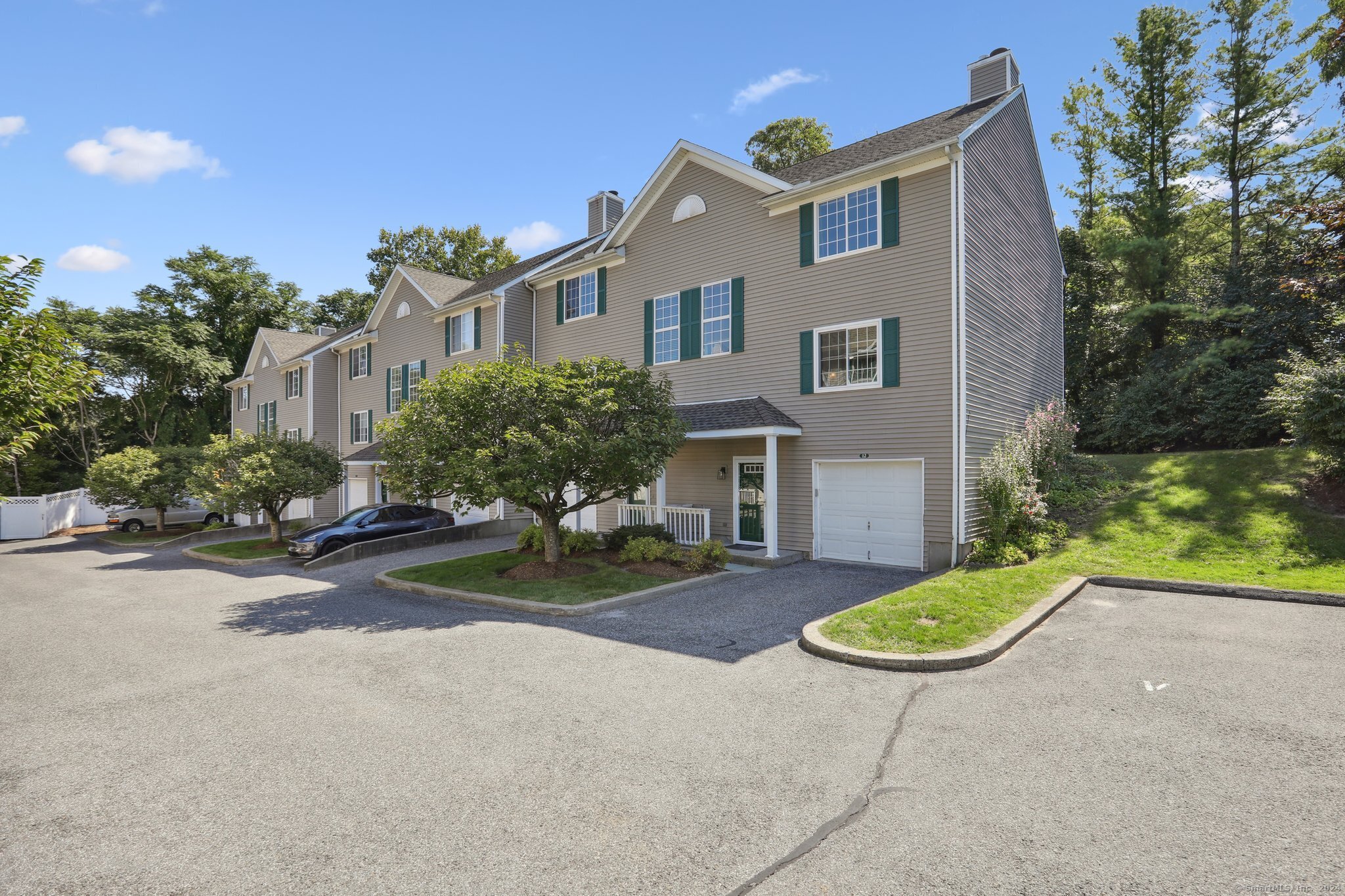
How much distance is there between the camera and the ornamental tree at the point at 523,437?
36.5 feet

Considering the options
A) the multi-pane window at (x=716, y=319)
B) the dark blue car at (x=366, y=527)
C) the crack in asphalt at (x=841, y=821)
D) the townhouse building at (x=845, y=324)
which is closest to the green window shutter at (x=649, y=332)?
the townhouse building at (x=845, y=324)

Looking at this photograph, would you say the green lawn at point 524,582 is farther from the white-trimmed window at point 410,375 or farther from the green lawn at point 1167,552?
the white-trimmed window at point 410,375

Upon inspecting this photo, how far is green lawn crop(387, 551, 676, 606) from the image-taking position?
10.8m

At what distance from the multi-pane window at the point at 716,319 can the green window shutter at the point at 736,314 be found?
6cm

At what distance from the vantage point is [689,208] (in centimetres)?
1661

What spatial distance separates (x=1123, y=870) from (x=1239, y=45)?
3055 centimetres

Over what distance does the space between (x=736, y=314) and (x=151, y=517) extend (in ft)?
96.1

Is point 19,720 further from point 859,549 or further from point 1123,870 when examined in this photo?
point 859,549

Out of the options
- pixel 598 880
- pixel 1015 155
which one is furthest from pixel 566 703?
pixel 1015 155

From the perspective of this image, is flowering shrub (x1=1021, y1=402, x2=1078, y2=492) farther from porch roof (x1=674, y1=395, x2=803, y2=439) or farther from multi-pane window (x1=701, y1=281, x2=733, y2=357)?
multi-pane window (x1=701, y1=281, x2=733, y2=357)

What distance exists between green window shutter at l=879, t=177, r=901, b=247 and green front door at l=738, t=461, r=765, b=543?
555 centimetres

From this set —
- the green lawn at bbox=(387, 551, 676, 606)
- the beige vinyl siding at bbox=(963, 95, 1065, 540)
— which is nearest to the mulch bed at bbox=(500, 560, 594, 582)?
the green lawn at bbox=(387, 551, 676, 606)

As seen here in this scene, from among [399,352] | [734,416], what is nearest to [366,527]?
[734,416]

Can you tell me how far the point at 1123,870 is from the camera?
343 cm
